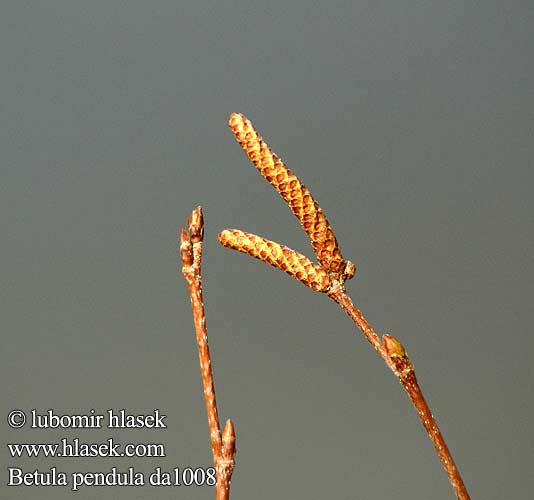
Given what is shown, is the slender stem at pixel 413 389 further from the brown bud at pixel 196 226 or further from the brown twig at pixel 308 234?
the brown bud at pixel 196 226

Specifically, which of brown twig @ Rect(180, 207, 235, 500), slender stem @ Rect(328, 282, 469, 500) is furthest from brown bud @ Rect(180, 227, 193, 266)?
slender stem @ Rect(328, 282, 469, 500)

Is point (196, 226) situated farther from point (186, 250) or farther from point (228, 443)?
point (228, 443)

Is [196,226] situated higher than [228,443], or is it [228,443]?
[196,226]

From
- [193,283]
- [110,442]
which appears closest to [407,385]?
[193,283]

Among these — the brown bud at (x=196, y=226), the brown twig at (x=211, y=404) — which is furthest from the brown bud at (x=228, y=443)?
the brown bud at (x=196, y=226)

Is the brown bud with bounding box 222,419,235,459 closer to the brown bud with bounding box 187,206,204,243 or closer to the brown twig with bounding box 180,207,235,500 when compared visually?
the brown twig with bounding box 180,207,235,500

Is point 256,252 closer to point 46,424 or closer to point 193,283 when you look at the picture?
point 193,283

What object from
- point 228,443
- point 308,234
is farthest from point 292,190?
point 228,443
